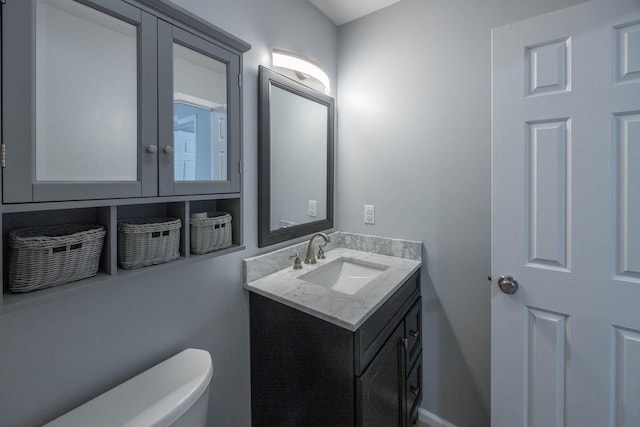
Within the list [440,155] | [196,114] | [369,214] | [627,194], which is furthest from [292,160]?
[627,194]

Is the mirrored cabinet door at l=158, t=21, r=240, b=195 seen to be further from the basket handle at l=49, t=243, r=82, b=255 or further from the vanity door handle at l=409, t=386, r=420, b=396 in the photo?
the vanity door handle at l=409, t=386, r=420, b=396

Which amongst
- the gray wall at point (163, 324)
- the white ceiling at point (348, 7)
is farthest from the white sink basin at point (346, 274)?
the white ceiling at point (348, 7)

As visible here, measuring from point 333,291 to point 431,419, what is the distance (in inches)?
44.3

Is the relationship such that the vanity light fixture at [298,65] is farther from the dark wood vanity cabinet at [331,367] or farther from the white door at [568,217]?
the dark wood vanity cabinet at [331,367]

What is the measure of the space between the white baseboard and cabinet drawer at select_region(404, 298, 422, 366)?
401mm

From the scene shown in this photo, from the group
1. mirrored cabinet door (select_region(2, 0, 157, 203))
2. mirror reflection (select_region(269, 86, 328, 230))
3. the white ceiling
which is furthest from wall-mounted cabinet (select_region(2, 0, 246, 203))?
the white ceiling

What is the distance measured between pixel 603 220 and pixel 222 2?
5.67 feet

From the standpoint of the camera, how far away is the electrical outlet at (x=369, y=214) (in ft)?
6.20

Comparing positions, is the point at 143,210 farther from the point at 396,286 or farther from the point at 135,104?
the point at 396,286

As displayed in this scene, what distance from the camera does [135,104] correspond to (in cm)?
79

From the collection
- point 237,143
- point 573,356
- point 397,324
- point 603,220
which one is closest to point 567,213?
point 603,220

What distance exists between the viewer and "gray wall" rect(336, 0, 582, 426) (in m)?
1.49

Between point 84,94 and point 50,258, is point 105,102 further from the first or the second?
point 50,258

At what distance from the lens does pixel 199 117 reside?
989 mm
